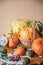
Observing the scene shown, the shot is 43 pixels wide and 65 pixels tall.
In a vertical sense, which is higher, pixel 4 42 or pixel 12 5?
pixel 12 5

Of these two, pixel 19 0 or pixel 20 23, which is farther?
pixel 19 0

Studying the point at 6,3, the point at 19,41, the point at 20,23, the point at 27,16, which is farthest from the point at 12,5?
the point at 19,41

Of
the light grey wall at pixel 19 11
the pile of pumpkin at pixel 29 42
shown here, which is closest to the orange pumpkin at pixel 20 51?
the pile of pumpkin at pixel 29 42

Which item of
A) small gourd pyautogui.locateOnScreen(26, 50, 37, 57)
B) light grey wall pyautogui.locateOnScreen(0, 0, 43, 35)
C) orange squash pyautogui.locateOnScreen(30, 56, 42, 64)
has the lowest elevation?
orange squash pyautogui.locateOnScreen(30, 56, 42, 64)

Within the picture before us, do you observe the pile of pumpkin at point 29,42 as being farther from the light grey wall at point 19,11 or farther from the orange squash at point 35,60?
the light grey wall at point 19,11

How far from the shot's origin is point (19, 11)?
66.5 inches

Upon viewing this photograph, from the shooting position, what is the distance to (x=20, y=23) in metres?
1.26

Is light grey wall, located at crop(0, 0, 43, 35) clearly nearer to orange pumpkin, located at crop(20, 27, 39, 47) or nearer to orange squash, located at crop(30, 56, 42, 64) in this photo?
orange pumpkin, located at crop(20, 27, 39, 47)

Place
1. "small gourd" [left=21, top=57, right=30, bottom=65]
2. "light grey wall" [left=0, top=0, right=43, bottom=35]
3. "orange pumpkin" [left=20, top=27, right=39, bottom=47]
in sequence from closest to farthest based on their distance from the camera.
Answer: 1. "small gourd" [left=21, top=57, right=30, bottom=65]
2. "orange pumpkin" [left=20, top=27, right=39, bottom=47]
3. "light grey wall" [left=0, top=0, right=43, bottom=35]

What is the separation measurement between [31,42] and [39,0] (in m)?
0.81

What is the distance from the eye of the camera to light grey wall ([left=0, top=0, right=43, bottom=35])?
1638mm

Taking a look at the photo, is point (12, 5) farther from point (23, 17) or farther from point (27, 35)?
point (27, 35)

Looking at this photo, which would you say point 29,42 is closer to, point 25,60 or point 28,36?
point 28,36

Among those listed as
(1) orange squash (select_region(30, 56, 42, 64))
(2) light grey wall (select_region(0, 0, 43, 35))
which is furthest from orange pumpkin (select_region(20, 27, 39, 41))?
(2) light grey wall (select_region(0, 0, 43, 35))
